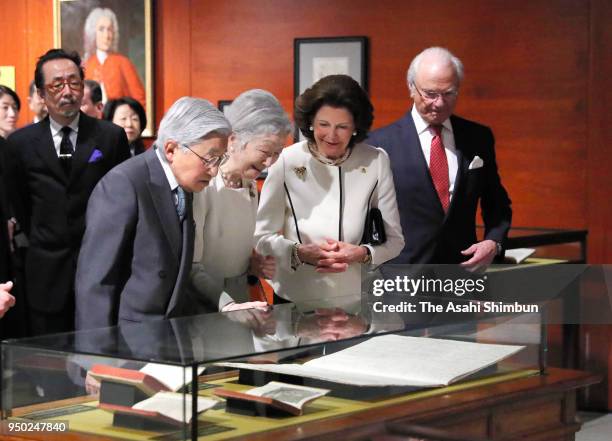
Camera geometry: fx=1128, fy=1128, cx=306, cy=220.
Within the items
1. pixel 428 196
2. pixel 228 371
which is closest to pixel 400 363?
pixel 228 371

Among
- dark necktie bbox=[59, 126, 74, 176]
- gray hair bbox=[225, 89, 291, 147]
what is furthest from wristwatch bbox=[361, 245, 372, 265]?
dark necktie bbox=[59, 126, 74, 176]

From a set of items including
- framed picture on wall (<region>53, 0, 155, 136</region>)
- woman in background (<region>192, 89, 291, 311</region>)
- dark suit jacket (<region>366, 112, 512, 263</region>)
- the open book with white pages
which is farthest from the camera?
framed picture on wall (<region>53, 0, 155, 136</region>)

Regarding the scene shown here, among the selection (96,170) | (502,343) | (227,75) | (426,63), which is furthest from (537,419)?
(227,75)

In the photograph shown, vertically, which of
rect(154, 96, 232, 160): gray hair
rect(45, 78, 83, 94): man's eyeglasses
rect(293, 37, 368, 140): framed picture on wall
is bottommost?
rect(154, 96, 232, 160): gray hair

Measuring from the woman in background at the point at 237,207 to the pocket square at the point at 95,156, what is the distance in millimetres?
1436

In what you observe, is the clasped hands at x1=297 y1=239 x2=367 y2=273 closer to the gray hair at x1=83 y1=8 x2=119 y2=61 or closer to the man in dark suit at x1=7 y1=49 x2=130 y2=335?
the man in dark suit at x1=7 y1=49 x2=130 y2=335

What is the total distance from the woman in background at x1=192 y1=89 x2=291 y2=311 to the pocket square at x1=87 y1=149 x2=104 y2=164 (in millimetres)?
1436

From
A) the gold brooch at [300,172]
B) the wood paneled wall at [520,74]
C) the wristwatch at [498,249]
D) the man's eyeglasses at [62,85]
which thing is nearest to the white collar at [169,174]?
the gold brooch at [300,172]

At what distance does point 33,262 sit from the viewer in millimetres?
5227

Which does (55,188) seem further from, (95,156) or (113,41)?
(113,41)

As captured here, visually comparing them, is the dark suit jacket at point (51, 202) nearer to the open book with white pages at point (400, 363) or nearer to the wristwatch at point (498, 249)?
the wristwatch at point (498, 249)

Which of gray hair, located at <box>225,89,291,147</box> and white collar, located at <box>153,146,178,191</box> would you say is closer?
white collar, located at <box>153,146,178,191</box>

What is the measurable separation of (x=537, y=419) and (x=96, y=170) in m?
2.79

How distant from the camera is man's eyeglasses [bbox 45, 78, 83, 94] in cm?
524
